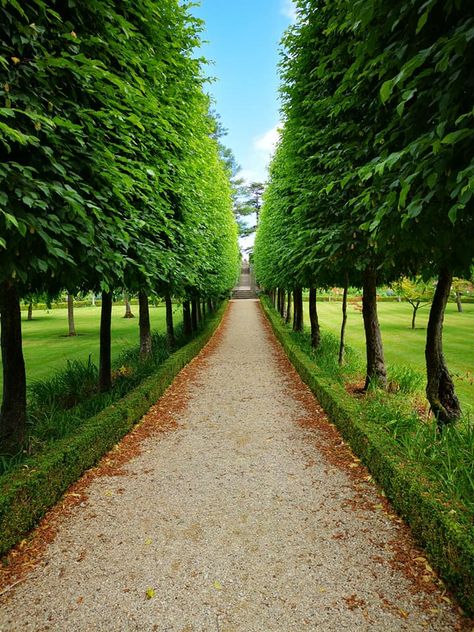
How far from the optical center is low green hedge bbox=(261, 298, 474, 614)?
8.38 ft

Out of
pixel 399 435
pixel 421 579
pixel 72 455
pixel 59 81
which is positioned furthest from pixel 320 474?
pixel 59 81

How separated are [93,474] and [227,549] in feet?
7.36

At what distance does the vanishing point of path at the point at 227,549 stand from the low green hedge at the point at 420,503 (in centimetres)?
16

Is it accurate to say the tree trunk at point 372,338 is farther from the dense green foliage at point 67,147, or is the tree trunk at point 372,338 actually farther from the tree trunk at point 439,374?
the dense green foliage at point 67,147

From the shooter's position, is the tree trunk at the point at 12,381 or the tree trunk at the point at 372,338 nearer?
the tree trunk at the point at 12,381

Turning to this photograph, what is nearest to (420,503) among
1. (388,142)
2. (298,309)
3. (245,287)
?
(388,142)

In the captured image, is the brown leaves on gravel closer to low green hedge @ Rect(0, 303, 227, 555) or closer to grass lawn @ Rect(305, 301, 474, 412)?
low green hedge @ Rect(0, 303, 227, 555)

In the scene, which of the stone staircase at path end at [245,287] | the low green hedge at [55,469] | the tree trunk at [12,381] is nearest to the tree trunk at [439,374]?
the low green hedge at [55,469]

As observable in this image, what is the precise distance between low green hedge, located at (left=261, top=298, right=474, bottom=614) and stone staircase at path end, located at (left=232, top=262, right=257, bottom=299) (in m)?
42.7

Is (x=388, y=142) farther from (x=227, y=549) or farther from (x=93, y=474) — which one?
(x=93, y=474)

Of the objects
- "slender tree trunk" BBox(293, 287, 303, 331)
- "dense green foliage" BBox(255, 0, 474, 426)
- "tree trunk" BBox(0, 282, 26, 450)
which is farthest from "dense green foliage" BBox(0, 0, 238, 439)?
"slender tree trunk" BBox(293, 287, 303, 331)

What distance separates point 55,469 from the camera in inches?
153

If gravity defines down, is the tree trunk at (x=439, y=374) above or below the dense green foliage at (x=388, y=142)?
below

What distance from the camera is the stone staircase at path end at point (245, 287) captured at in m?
48.8
